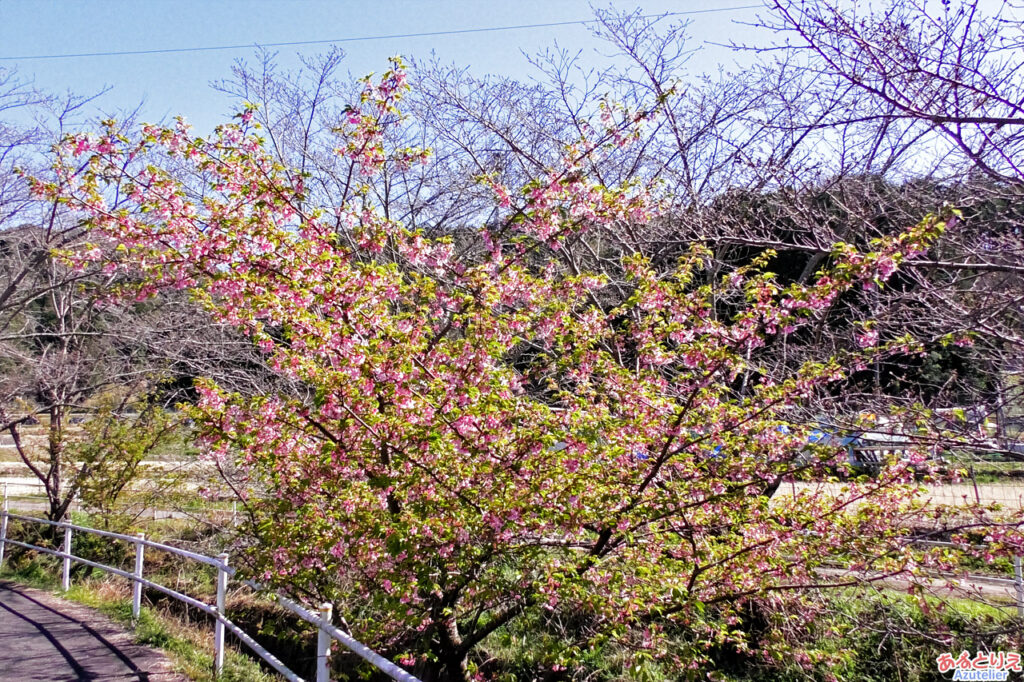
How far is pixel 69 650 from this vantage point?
6.34m

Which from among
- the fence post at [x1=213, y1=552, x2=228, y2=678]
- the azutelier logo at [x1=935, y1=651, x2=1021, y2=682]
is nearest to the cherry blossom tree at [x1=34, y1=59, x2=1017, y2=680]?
the fence post at [x1=213, y1=552, x2=228, y2=678]

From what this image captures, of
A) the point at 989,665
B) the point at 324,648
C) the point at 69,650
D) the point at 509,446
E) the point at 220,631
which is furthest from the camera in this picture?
the point at 69,650

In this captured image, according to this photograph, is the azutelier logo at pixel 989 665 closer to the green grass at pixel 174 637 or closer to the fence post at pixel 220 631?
the green grass at pixel 174 637

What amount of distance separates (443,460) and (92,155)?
412cm

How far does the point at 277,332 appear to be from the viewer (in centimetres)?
1031

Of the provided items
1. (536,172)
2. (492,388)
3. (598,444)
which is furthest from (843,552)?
(536,172)

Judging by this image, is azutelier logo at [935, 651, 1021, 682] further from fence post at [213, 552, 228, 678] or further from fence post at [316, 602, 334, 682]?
fence post at [213, 552, 228, 678]

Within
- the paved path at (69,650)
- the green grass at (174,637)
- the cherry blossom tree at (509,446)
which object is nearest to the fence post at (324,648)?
the cherry blossom tree at (509,446)

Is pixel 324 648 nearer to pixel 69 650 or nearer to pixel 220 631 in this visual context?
pixel 220 631

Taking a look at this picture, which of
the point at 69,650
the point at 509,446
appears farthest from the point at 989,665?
the point at 69,650

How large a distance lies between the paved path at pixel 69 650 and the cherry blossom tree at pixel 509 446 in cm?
120

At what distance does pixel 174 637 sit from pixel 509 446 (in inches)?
149

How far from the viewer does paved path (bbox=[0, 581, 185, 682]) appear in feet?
18.4

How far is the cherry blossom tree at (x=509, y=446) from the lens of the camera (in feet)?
16.1
